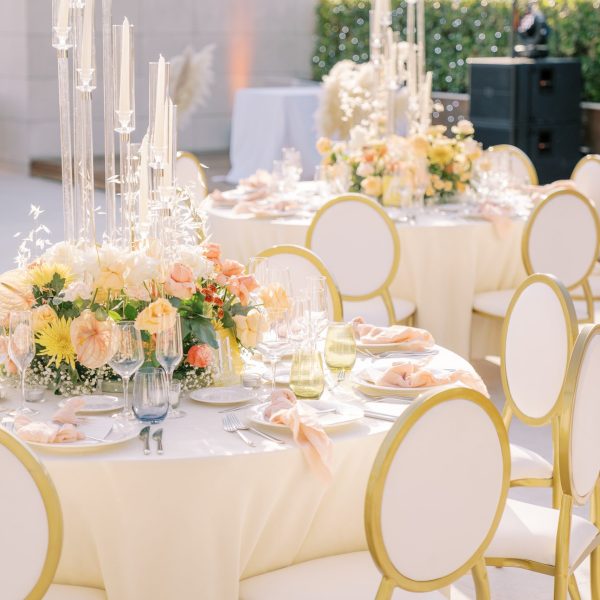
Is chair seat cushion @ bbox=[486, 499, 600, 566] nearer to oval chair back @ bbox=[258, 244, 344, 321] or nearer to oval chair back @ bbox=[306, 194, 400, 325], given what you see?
oval chair back @ bbox=[258, 244, 344, 321]

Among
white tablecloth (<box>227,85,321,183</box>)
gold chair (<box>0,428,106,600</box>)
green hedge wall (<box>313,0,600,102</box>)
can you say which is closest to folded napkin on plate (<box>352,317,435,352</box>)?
gold chair (<box>0,428,106,600</box>)

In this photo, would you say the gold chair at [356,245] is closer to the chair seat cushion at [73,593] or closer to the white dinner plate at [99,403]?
the white dinner plate at [99,403]

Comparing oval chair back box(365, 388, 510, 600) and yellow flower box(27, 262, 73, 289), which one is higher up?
yellow flower box(27, 262, 73, 289)

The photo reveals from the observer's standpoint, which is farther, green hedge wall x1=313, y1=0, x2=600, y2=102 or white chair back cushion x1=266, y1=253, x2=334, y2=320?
green hedge wall x1=313, y1=0, x2=600, y2=102

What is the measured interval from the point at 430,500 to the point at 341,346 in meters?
0.71

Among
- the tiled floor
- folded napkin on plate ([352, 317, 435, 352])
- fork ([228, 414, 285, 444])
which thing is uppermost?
folded napkin on plate ([352, 317, 435, 352])

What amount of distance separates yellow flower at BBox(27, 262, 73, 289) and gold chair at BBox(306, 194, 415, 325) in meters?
2.29

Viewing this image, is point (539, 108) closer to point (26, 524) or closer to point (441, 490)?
point (441, 490)

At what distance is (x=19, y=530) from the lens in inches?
93.6

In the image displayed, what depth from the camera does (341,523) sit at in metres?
2.83

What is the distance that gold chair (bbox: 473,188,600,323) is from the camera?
5.48 m

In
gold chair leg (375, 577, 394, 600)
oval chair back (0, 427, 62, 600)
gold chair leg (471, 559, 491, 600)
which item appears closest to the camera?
oval chair back (0, 427, 62, 600)

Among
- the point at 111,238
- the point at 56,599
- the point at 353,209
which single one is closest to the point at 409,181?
the point at 353,209

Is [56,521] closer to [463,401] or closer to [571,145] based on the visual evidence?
[463,401]
